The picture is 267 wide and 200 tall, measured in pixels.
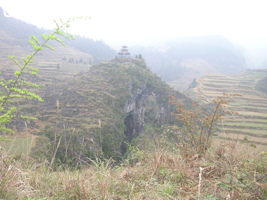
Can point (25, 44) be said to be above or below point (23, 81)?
above

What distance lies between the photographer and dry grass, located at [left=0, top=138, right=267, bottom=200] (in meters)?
1.76

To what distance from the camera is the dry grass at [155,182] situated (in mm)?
1762

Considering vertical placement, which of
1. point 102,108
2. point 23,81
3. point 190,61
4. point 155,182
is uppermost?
point 190,61


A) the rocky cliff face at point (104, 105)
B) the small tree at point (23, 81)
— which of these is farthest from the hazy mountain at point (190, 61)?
the small tree at point (23, 81)

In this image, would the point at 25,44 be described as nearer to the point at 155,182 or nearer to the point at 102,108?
the point at 102,108

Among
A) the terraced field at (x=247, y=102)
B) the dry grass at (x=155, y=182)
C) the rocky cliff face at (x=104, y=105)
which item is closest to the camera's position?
the dry grass at (x=155, y=182)

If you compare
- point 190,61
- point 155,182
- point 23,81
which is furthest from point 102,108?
point 190,61

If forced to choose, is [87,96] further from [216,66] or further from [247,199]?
[216,66]

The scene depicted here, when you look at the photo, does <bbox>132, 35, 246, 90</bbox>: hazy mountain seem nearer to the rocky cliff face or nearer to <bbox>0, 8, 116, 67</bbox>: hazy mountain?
<bbox>0, 8, 116, 67</bbox>: hazy mountain

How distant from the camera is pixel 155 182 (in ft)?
6.83

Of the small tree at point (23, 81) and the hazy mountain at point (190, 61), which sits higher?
the hazy mountain at point (190, 61)

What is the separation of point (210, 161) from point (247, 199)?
104 cm

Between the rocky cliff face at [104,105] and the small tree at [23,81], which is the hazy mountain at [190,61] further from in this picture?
the small tree at [23,81]

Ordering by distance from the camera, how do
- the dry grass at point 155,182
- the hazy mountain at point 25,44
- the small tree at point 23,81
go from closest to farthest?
the dry grass at point 155,182 < the small tree at point 23,81 < the hazy mountain at point 25,44
